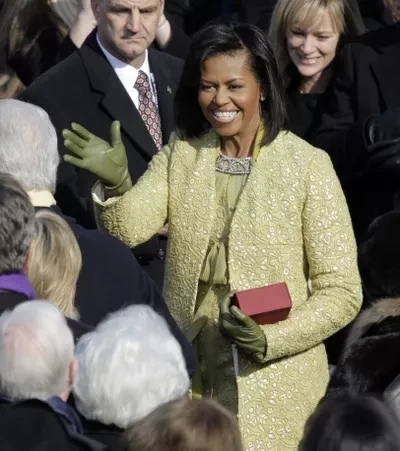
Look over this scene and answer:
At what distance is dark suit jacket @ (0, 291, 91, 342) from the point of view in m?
3.41

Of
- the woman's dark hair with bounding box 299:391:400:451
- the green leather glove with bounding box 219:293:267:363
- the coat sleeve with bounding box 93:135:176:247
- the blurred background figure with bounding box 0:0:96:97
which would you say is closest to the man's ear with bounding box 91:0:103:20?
the blurred background figure with bounding box 0:0:96:97

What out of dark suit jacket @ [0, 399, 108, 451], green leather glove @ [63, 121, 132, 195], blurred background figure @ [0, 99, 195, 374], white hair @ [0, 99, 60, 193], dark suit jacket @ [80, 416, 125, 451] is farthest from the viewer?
green leather glove @ [63, 121, 132, 195]

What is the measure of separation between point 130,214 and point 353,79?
161cm

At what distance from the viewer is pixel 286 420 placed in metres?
4.13

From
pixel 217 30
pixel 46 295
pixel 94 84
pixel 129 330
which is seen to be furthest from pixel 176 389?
pixel 94 84

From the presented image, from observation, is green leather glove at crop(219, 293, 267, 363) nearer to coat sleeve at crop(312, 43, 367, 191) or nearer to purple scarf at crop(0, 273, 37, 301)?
purple scarf at crop(0, 273, 37, 301)

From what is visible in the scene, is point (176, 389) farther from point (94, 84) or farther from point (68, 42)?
point (68, 42)

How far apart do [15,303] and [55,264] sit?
0.23 metres

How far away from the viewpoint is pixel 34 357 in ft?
9.87

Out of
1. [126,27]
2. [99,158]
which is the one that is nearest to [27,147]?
[99,158]

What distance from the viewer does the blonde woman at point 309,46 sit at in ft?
17.7

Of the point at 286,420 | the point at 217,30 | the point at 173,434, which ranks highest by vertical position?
the point at 217,30

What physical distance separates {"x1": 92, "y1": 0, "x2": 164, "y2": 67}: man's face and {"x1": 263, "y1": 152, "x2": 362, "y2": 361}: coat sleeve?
1.51 m

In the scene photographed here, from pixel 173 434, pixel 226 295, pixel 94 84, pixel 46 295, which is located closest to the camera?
pixel 173 434
